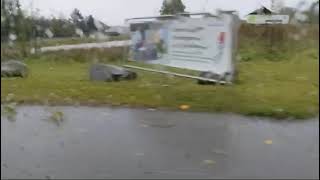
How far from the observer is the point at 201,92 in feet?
35.0

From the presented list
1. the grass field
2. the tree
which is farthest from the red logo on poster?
the tree

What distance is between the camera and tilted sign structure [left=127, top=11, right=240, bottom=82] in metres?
10.8

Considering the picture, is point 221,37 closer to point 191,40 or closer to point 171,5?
point 191,40

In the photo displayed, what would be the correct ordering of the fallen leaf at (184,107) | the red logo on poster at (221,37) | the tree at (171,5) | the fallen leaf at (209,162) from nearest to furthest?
the fallen leaf at (209,162), the fallen leaf at (184,107), the red logo on poster at (221,37), the tree at (171,5)

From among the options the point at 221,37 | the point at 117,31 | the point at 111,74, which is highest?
the point at 221,37

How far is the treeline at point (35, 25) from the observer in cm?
620

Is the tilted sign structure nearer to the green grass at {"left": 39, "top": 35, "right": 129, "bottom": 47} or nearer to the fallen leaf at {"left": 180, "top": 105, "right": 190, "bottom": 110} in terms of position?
the fallen leaf at {"left": 180, "top": 105, "right": 190, "bottom": 110}

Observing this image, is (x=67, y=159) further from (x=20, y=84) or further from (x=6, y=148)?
(x=20, y=84)

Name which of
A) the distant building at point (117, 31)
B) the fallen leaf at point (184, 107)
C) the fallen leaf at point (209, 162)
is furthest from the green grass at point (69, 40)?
the fallen leaf at point (209, 162)

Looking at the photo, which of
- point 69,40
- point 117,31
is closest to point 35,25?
point 117,31

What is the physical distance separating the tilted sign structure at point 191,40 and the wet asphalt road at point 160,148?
7.90 feet

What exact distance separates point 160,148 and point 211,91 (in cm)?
373

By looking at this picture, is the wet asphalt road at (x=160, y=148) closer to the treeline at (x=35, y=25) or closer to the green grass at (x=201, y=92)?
the green grass at (x=201, y=92)

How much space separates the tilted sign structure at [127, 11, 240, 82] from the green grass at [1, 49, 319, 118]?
391 mm
